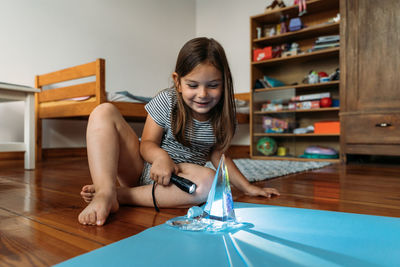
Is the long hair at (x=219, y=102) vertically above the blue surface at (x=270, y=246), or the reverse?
the long hair at (x=219, y=102)

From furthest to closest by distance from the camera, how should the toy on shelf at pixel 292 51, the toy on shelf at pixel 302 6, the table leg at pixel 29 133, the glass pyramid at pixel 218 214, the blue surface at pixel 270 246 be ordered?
the toy on shelf at pixel 292 51 < the toy on shelf at pixel 302 6 < the table leg at pixel 29 133 < the glass pyramid at pixel 218 214 < the blue surface at pixel 270 246

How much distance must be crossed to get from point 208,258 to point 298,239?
179mm

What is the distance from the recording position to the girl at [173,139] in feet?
2.28

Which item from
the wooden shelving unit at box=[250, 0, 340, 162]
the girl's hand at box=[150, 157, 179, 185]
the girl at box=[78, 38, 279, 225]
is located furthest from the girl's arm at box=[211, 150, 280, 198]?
the wooden shelving unit at box=[250, 0, 340, 162]

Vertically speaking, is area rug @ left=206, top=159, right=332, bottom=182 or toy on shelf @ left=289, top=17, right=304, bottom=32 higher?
toy on shelf @ left=289, top=17, right=304, bottom=32

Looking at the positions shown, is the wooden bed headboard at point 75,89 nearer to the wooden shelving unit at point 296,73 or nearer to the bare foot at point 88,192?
the bare foot at point 88,192

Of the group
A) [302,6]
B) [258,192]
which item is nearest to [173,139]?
[258,192]

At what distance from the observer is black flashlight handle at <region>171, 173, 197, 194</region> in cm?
68

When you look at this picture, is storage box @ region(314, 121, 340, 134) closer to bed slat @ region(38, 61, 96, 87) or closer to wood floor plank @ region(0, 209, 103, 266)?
bed slat @ region(38, 61, 96, 87)

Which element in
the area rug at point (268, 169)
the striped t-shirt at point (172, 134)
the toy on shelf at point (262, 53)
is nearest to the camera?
the striped t-shirt at point (172, 134)

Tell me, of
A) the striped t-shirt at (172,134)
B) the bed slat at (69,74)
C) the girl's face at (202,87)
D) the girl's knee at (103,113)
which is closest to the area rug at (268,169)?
the striped t-shirt at (172,134)

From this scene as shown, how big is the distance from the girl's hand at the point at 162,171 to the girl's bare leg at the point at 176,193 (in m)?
0.05

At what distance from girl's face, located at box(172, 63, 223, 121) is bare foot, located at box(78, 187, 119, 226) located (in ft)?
1.02

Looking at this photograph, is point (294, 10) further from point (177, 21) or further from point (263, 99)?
point (177, 21)
